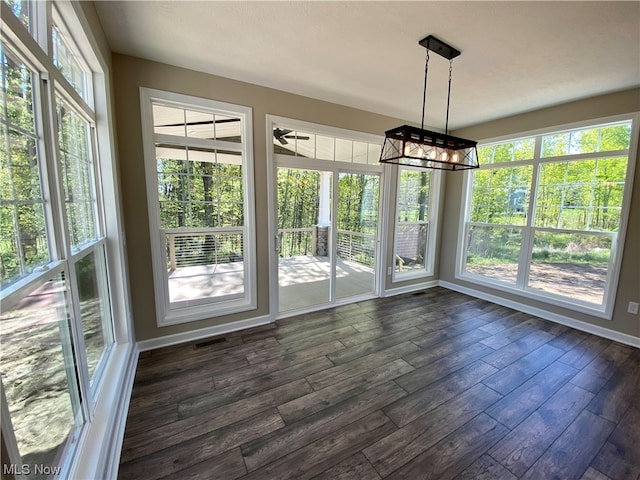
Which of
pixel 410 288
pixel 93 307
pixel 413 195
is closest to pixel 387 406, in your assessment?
pixel 93 307

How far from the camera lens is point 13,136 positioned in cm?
97

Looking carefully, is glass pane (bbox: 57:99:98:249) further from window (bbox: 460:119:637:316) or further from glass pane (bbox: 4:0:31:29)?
window (bbox: 460:119:637:316)

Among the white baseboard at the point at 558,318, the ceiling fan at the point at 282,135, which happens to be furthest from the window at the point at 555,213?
the ceiling fan at the point at 282,135

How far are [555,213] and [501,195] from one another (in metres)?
0.71

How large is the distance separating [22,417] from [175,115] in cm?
254

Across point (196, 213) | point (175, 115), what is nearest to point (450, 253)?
point (196, 213)

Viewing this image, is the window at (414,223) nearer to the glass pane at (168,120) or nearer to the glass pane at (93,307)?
the glass pane at (168,120)

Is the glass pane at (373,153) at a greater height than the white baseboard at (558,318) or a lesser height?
greater

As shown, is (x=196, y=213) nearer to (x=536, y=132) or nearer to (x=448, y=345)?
(x=448, y=345)

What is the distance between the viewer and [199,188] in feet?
9.04

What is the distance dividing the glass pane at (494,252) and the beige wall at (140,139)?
312 cm

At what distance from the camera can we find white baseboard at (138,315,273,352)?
2.65 metres

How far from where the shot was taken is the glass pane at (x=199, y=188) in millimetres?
2621

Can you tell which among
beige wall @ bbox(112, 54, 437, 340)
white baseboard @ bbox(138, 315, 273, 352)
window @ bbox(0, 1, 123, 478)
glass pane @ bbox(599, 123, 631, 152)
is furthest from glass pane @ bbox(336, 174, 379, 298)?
window @ bbox(0, 1, 123, 478)
